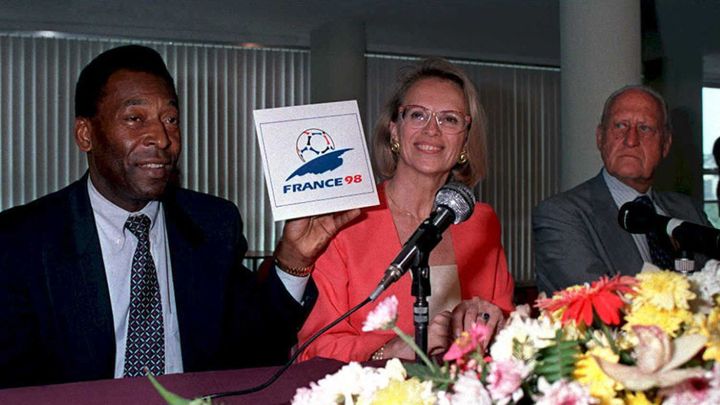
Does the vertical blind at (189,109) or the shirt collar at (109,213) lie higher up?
the vertical blind at (189,109)

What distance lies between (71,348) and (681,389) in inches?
63.2

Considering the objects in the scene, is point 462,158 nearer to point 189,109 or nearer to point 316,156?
point 316,156

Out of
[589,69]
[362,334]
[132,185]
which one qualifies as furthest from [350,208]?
[589,69]

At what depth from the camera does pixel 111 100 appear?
206 centimetres

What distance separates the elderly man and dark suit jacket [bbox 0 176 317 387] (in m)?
0.97

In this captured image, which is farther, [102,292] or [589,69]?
[589,69]

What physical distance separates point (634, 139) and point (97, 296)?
74.6 inches

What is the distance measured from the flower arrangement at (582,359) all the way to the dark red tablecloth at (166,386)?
0.64m

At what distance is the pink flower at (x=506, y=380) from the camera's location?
747 millimetres

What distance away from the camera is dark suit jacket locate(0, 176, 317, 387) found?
2.00 metres

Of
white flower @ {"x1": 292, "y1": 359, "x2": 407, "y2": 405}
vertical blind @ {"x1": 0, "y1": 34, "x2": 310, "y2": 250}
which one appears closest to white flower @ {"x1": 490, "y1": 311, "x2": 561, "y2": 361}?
white flower @ {"x1": 292, "y1": 359, "x2": 407, "y2": 405}

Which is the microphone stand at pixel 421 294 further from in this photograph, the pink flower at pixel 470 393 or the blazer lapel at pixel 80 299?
the blazer lapel at pixel 80 299

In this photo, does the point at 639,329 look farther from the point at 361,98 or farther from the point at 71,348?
the point at 361,98

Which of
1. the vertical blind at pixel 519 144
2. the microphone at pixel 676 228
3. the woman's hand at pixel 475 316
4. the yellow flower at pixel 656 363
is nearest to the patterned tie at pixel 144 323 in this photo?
the woman's hand at pixel 475 316
